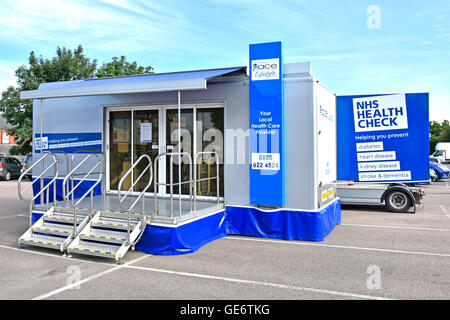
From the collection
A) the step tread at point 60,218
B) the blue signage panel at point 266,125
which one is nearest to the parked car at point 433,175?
the blue signage panel at point 266,125

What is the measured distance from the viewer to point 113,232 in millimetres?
6227

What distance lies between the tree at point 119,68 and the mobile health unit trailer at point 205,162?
63.5ft

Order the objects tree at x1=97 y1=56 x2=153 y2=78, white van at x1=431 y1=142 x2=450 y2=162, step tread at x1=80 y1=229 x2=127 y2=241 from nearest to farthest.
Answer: step tread at x1=80 y1=229 x2=127 y2=241 → tree at x1=97 y1=56 x2=153 y2=78 → white van at x1=431 y1=142 x2=450 y2=162

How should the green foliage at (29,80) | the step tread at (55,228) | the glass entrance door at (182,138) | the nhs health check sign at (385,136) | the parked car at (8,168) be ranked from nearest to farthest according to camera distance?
the step tread at (55,228) < the glass entrance door at (182,138) < the nhs health check sign at (385,136) < the parked car at (8,168) < the green foliage at (29,80)

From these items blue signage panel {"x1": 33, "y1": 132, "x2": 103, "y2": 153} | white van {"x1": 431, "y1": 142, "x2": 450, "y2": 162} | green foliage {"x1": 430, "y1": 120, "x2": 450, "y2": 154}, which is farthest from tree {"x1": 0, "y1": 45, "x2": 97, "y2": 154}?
green foliage {"x1": 430, "y1": 120, "x2": 450, "y2": 154}

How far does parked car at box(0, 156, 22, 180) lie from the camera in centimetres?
2224

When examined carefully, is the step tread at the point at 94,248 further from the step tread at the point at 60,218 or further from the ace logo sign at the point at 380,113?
the ace logo sign at the point at 380,113

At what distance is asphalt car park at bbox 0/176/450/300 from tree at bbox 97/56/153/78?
68.7ft

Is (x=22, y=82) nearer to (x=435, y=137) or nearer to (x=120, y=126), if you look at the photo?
(x=120, y=126)

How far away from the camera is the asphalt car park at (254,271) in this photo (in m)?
4.52

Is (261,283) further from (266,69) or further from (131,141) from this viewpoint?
(131,141)

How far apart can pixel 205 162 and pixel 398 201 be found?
572cm

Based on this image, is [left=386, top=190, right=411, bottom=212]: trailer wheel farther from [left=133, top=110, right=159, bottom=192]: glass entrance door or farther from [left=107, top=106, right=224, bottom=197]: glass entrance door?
[left=133, top=110, right=159, bottom=192]: glass entrance door
